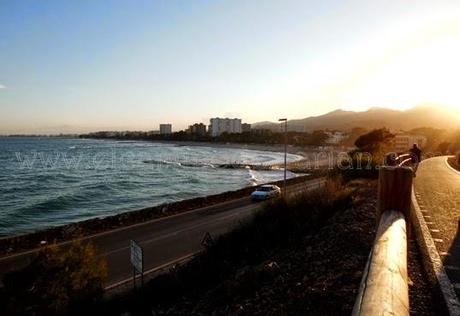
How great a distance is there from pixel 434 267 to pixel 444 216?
4.29 metres

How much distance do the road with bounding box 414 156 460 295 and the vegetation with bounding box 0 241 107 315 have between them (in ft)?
23.5

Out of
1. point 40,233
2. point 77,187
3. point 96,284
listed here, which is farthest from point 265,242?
point 77,187

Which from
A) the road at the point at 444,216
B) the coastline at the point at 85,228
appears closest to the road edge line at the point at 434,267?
the road at the point at 444,216

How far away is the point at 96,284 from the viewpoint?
1044 centimetres

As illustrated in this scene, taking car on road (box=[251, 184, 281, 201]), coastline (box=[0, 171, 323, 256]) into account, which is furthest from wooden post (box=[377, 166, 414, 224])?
car on road (box=[251, 184, 281, 201])

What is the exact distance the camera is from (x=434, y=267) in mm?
5082

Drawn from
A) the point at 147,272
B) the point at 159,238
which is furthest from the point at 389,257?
the point at 159,238

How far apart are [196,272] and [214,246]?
8.50 ft

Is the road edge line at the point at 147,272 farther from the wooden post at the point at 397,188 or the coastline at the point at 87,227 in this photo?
the wooden post at the point at 397,188

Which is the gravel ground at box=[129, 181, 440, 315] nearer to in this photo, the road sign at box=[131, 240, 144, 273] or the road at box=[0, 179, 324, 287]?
the road sign at box=[131, 240, 144, 273]

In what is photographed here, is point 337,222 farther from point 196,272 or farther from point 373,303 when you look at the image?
point 373,303

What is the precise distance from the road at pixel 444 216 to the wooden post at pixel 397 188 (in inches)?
38.1

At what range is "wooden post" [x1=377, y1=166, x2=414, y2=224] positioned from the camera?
430 cm

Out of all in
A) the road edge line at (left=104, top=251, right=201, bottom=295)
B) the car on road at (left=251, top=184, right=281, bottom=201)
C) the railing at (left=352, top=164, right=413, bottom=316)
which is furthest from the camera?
the car on road at (left=251, top=184, right=281, bottom=201)
